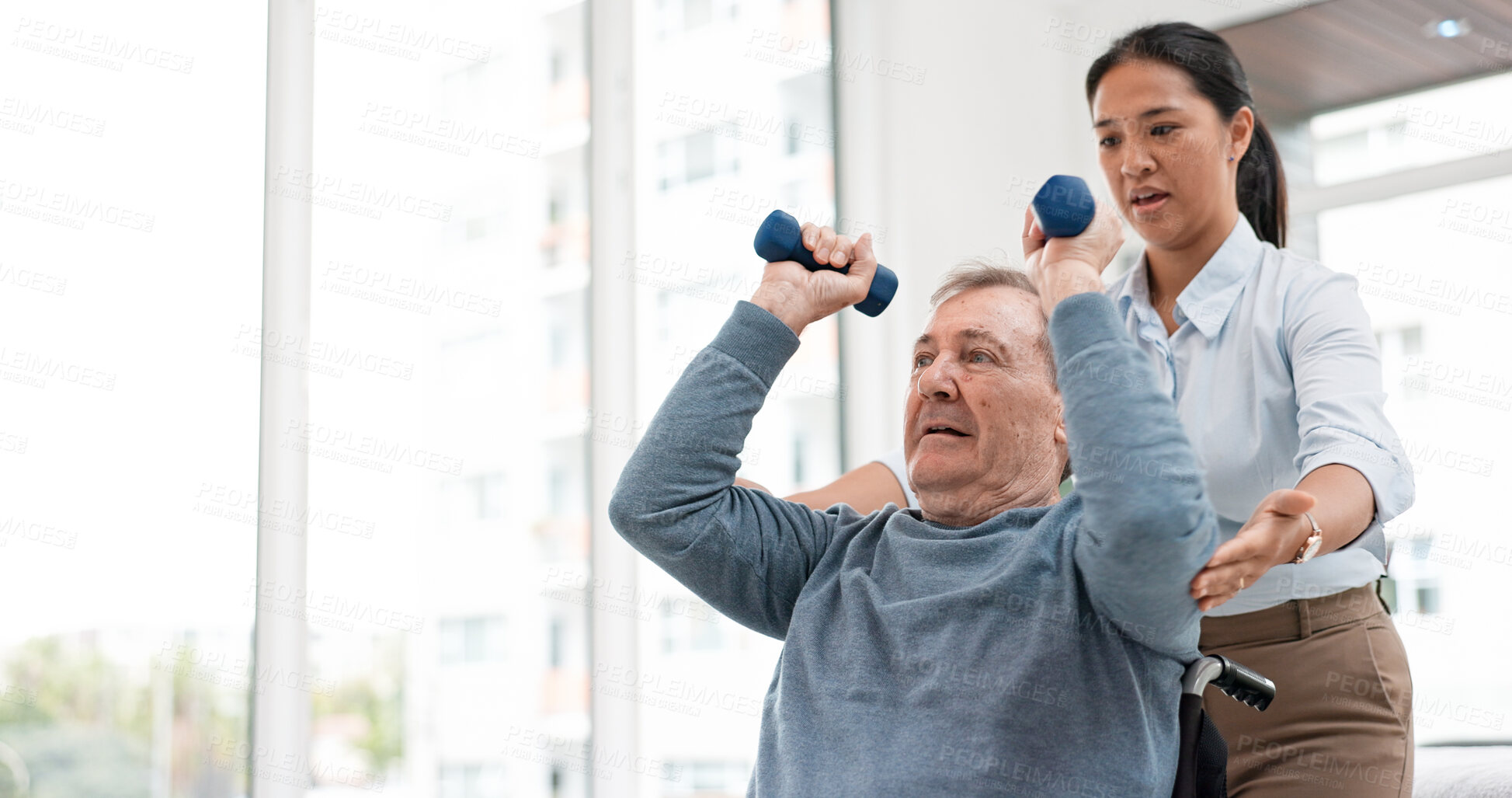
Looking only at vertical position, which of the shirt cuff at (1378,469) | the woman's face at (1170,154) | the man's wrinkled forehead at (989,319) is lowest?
the shirt cuff at (1378,469)

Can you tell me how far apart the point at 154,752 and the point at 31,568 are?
396mm

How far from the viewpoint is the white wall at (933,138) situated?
359cm

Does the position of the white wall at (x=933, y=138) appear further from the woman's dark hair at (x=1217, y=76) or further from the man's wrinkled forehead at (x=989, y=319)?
the man's wrinkled forehead at (x=989, y=319)

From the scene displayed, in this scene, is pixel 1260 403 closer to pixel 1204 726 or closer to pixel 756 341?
pixel 1204 726

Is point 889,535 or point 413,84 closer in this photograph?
point 889,535

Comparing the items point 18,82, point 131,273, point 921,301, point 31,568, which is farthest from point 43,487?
point 921,301

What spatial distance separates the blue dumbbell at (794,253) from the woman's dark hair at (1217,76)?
2.01 ft

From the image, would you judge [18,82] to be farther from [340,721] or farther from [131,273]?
[340,721]

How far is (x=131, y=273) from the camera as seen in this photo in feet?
7.52

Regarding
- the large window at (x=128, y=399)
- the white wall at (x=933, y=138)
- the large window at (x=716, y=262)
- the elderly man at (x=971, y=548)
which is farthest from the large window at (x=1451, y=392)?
the large window at (x=128, y=399)

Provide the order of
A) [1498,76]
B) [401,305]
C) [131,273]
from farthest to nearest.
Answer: [1498,76]
[401,305]
[131,273]

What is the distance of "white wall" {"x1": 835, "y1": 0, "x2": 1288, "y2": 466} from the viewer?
359cm

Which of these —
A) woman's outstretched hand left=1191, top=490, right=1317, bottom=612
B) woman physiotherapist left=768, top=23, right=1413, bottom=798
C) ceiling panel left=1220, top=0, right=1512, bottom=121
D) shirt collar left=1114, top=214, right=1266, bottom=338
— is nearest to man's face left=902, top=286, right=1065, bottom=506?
woman physiotherapist left=768, top=23, right=1413, bottom=798

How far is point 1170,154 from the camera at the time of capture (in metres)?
1.85
